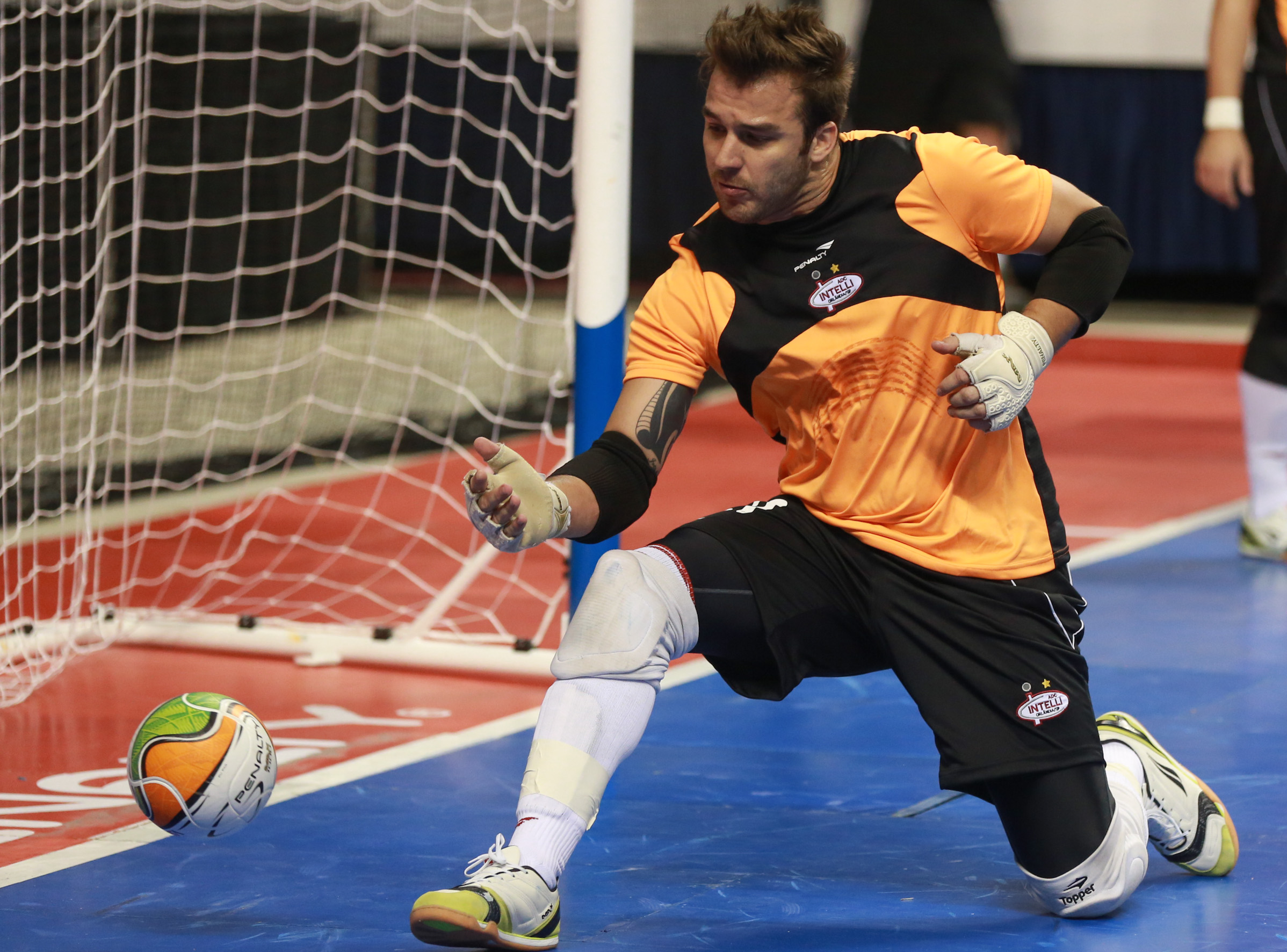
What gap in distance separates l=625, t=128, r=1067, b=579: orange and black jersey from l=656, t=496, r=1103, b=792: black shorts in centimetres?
6

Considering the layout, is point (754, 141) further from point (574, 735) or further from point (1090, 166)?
point (1090, 166)

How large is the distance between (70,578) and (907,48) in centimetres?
A: 455

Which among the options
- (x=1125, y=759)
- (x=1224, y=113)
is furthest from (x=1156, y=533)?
(x=1125, y=759)

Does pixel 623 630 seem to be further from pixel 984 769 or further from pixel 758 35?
pixel 758 35

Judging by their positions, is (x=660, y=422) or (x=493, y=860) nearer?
(x=493, y=860)

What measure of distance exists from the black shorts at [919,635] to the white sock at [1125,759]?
208 mm

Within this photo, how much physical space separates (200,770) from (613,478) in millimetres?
847

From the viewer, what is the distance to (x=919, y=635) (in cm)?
318

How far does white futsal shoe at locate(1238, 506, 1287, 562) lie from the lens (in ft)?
20.5

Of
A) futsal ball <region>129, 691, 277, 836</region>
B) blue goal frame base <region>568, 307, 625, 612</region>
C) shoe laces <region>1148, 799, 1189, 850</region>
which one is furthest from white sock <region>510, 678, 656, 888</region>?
blue goal frame base <region>568, 307, 625, 612</region>

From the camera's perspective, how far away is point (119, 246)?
365 inches

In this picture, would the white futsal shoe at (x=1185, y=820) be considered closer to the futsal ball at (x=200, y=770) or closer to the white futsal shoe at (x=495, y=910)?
the white futsal shoe at (x=495, y=910)

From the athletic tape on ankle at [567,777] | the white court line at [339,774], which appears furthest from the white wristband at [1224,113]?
the athletic tape on ankle at [567,777]

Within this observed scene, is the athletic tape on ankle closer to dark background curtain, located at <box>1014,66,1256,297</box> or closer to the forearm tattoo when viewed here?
the forearm tattoo
